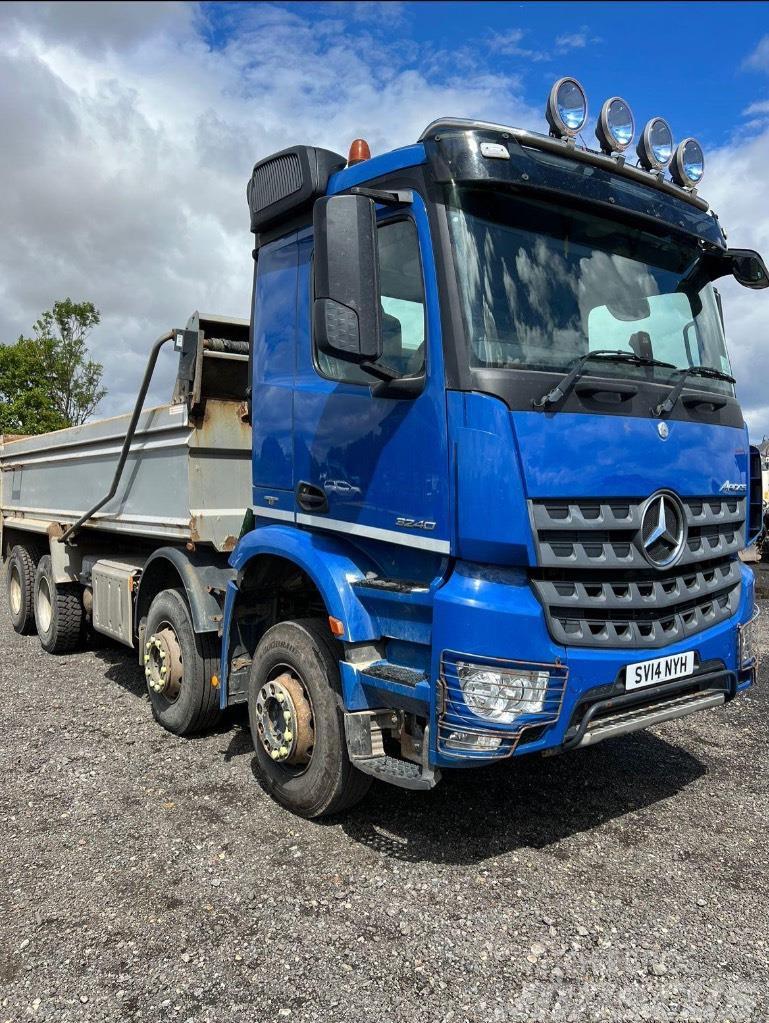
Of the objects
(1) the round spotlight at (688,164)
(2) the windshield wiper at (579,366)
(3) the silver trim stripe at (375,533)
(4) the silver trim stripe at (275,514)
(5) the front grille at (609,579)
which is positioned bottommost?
(5) the front grille at (609,579)

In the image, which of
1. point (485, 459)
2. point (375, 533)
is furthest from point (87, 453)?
point (485, 459)

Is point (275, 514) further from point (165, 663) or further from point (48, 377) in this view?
point (48, 377)

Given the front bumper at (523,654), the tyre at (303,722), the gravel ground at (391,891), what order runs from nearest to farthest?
the gravel ground at (391,891)
the front bumper at (523,654)
the tyre at (303,722)

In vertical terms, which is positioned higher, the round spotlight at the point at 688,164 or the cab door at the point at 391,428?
the round spotlight at the point at 688,164

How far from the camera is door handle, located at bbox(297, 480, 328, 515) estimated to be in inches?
143

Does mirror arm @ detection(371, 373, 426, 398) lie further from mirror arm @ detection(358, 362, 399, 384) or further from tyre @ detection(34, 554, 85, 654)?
tyre @ detection(34, 554, 85, 654)

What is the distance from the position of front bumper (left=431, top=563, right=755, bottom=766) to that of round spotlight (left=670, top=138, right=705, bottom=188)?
2.30 metres

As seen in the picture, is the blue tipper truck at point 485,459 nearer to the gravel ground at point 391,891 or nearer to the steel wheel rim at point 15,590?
the gravel ground at point 391,891

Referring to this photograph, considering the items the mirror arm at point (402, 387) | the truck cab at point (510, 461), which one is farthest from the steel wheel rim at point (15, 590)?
the mirror arm at point (402, 387)

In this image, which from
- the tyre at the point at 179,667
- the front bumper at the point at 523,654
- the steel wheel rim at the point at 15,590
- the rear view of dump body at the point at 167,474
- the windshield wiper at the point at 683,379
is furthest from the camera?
the steel wheel rim at the point at 15,590

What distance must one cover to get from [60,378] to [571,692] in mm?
29611

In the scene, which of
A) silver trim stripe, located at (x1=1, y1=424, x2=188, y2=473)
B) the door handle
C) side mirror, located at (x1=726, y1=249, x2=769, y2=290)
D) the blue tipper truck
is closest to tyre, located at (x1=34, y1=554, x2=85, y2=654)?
silver trim stripe, located at (x1=1, y1=424, x2=188, y2=473)

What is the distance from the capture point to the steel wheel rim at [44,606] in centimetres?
739

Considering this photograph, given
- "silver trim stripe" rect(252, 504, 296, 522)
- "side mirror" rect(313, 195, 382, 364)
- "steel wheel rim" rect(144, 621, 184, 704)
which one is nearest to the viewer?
"side mirror" rect(313, 195, 382, 364)
